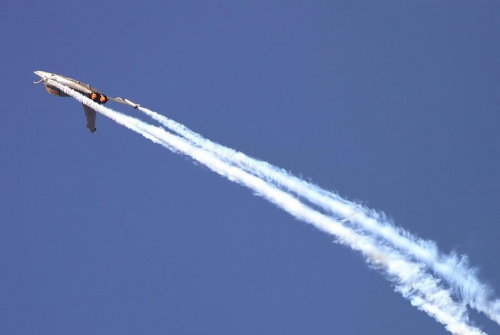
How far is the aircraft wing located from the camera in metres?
71.8

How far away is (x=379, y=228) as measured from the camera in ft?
184

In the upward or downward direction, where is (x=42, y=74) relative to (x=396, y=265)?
upward

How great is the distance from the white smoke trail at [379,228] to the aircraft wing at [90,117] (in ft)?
37.6

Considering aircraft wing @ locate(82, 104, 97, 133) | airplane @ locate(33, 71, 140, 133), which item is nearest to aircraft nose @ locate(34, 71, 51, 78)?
airplane @ locate(33, 71, 140, 133)

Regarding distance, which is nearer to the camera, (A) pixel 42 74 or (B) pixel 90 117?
(A) pixel 42 74

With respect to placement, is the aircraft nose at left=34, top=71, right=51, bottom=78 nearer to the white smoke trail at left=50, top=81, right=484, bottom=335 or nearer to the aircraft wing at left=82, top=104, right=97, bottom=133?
the aircraft wing at left=82, top=104, right=97, bottom=133

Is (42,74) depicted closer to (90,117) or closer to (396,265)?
(90,117)

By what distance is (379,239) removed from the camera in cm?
5553

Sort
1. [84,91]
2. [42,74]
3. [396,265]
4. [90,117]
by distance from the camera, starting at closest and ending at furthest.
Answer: [396,265]
[84,91]
[42,74]
[90,117]

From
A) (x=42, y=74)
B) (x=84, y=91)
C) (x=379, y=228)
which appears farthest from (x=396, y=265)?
(x=42, y=74)

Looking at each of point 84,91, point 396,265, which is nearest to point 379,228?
point 396,265

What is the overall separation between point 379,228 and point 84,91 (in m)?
22.6

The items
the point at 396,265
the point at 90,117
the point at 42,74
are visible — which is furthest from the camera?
the point at 90,117

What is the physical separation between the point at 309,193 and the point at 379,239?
17.1 ft
